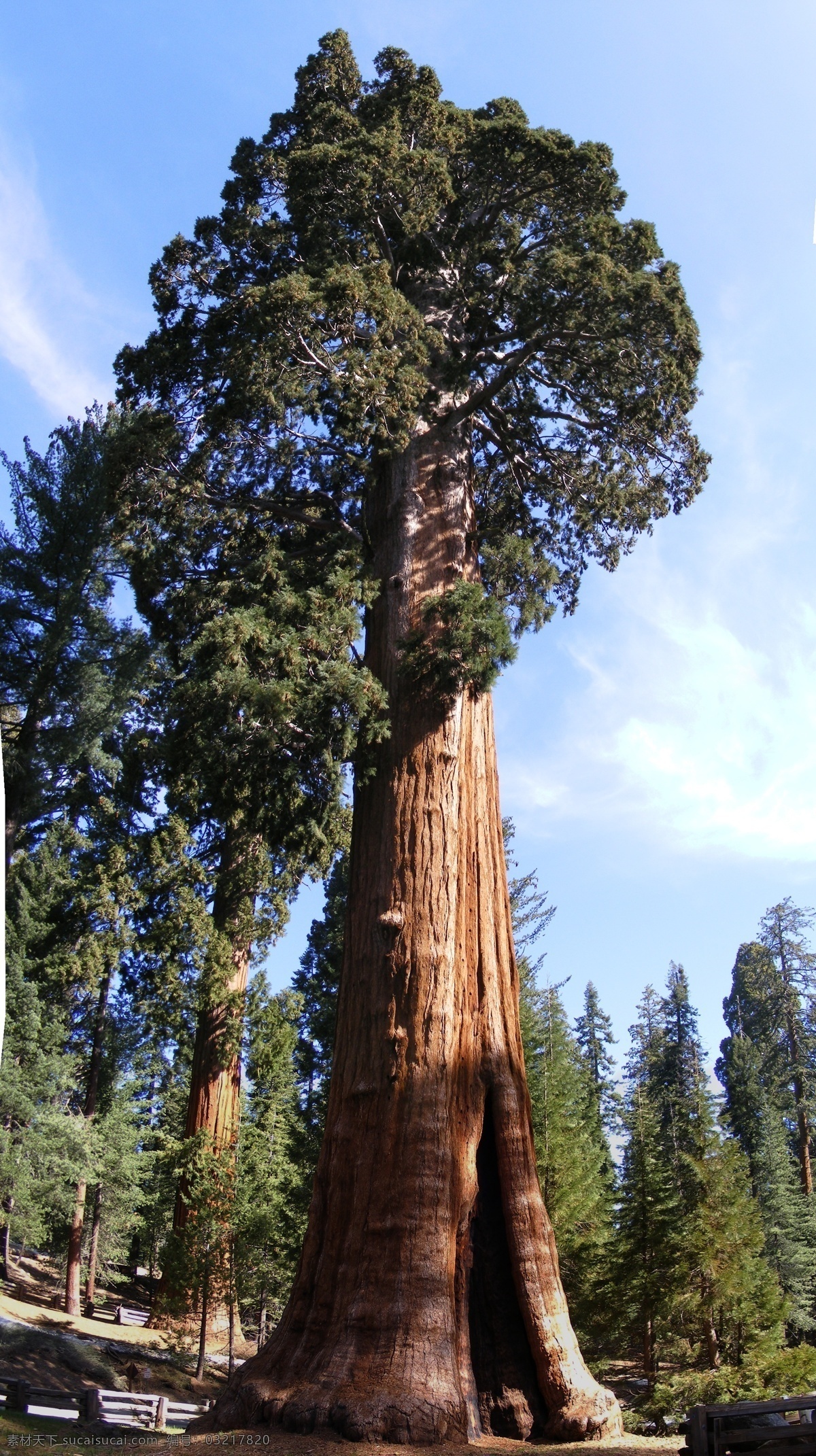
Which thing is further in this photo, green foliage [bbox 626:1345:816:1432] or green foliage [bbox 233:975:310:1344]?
green foliage [bbox 233:975:310:1344]

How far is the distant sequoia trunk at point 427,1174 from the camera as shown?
6613 millimetres

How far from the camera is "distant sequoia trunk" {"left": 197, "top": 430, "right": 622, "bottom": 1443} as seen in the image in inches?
260

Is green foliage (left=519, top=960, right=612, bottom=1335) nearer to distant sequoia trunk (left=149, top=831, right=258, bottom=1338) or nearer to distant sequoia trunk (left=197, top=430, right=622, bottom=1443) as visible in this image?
distant sequoia trunk (left=149, top=831, right=258, bottom=1338)

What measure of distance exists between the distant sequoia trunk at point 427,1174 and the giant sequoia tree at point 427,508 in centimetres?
2

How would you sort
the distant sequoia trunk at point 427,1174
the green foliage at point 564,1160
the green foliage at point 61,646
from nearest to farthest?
the distant sequoia trunk at point 427,1174 → the green foliage at point 564,1160 → the green foliage at point 61,646

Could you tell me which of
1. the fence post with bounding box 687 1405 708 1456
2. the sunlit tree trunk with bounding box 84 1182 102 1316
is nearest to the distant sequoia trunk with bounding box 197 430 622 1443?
the fence post with bounding box 687 1405 708 1456

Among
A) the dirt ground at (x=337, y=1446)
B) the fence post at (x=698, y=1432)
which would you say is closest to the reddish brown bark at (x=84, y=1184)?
the dirt ground at (x=337, y=1446)

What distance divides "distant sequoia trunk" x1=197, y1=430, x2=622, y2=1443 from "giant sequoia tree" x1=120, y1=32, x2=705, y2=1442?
20mm

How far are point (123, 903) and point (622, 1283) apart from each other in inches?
394

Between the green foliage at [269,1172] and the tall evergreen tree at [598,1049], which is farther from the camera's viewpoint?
the tall evergreen tree at [598,1049]

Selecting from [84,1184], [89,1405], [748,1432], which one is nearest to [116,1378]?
[89,1405]

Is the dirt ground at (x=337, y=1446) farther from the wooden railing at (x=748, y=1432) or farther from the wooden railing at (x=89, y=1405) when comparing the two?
the wooden railing at (x=89, y=1405)

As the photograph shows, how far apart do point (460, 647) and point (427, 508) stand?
194 centimetres

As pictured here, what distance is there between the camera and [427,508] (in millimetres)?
10125
